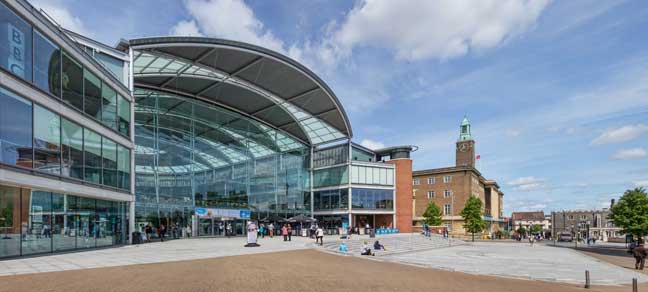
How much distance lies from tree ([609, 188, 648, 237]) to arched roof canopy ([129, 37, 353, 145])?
31.5m

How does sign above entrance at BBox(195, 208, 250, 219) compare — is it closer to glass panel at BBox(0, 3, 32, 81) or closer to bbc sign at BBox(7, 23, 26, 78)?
glass panel at BBox(0, 3, 32, 81)

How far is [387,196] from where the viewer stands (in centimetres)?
5594

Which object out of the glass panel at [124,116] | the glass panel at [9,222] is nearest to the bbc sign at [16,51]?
the glass panel at [9,222]

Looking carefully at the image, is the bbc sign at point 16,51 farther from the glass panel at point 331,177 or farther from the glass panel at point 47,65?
the glass panel at point 331,177

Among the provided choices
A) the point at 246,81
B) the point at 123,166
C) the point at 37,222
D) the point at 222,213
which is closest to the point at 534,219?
the point at 222,213

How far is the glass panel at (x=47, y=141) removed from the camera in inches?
753

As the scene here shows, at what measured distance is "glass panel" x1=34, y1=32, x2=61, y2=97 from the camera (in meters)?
19.3

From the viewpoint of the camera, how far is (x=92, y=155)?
2439 centimetres

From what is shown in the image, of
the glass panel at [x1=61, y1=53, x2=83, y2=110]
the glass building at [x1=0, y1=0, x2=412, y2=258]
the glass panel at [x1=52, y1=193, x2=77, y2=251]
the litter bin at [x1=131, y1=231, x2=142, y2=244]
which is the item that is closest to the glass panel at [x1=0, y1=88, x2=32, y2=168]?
the glass building at [x1=0, y1=0, x2=412, y2=258]

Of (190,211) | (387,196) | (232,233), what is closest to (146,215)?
(190,211)

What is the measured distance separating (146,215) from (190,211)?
198 inches

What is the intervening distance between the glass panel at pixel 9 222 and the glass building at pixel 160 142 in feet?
0.20

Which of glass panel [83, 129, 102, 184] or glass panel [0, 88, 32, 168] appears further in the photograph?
glass panel [83, 129, 102, 184]

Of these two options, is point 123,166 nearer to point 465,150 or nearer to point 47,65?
point 47,65
